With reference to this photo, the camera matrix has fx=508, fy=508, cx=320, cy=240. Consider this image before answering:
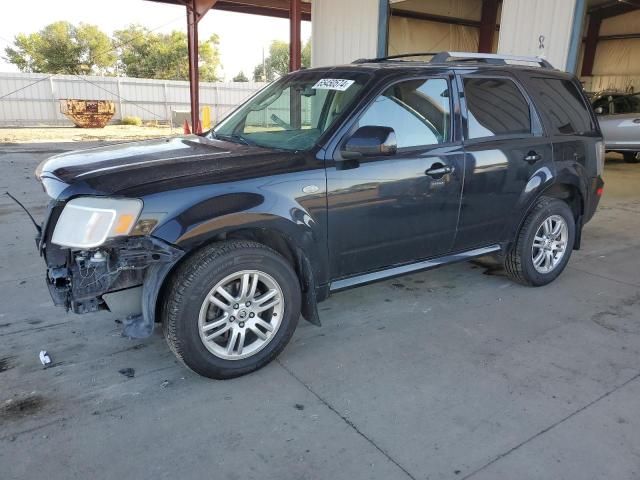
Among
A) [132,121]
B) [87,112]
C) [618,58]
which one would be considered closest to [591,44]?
[618,58]

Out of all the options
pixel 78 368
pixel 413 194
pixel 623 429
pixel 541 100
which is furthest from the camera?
pixel 541 100

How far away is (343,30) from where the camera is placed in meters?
11.4

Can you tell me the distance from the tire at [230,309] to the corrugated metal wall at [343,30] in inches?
348

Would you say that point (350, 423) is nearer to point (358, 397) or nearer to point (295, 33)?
point (358, 397)

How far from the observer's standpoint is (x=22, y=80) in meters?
24.5

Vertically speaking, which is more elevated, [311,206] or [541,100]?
[541,100]

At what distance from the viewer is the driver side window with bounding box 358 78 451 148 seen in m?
3.48

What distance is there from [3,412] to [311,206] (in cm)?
204

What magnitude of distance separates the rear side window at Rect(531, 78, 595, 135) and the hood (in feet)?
8.23

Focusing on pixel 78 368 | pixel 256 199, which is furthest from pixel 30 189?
pixel 256 199

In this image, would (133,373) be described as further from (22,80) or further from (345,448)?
(22,80)

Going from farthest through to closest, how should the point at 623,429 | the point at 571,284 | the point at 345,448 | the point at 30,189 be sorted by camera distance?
the point at 30,189 < the point at 571,284 < the point at 623,429 < the point at 345,448

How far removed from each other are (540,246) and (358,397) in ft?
8.39

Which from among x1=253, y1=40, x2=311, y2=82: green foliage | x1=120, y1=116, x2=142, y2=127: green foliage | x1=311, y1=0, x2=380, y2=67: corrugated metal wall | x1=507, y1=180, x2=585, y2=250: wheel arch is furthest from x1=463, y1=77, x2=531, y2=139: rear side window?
x1=253, y1=40, x2=311, y2=82: green foliage
